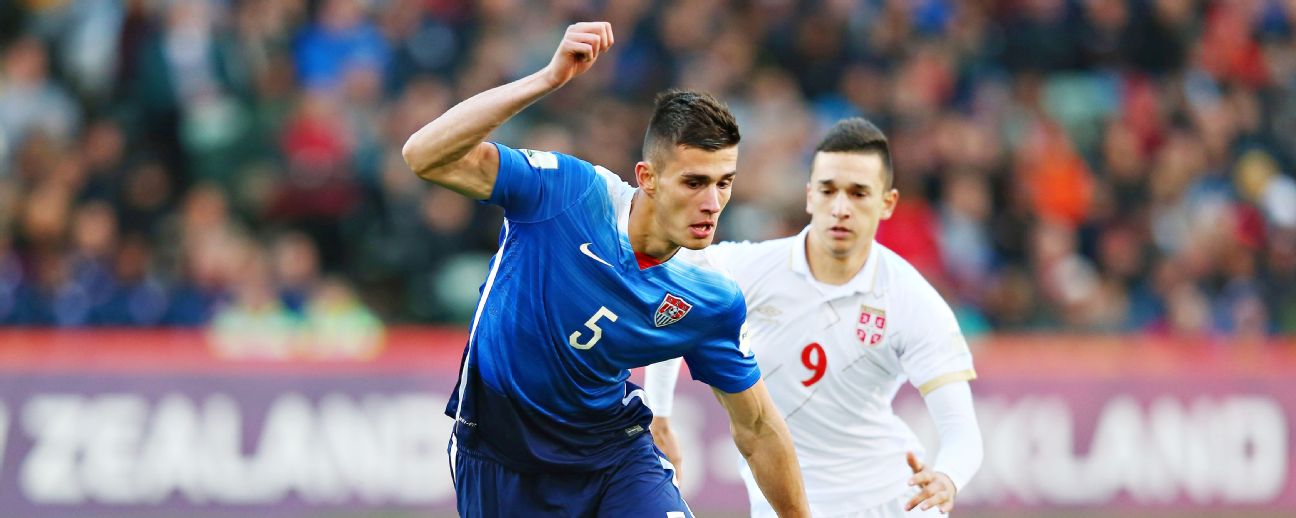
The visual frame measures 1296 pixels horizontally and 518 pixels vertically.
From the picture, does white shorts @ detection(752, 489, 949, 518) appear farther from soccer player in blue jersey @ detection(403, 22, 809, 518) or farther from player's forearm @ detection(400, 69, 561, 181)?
player's forearm @ detection(400, 69, 561, 181)

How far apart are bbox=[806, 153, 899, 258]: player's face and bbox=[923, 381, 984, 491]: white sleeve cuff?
0.76 meters

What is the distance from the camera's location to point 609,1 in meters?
17.4

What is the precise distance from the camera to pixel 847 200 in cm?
764

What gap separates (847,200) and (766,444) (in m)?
1.45

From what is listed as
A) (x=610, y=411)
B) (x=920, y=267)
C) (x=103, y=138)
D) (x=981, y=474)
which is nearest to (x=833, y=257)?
(x=610, y=411)

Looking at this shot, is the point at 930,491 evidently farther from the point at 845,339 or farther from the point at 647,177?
the point at 647,177

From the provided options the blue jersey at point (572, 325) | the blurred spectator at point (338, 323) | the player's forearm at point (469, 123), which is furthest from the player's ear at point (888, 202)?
the blurred spectator at point (338, 323)

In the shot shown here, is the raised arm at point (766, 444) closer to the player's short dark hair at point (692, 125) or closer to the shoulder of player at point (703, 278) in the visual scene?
the shoulder of player at point (703, 278)

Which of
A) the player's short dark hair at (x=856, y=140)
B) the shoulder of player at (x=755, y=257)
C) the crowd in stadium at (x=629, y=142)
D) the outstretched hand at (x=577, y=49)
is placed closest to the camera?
the outstretched hand at (x=577, y=49)

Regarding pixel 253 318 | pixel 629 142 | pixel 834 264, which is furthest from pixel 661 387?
pixel 629 142

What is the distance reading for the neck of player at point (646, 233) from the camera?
20.6ft

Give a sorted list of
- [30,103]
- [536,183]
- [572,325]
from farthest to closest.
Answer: [30,103], [572,325], [536,183]

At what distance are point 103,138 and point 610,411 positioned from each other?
31.0ft

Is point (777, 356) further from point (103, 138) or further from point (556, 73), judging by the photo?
point (103, 138)
